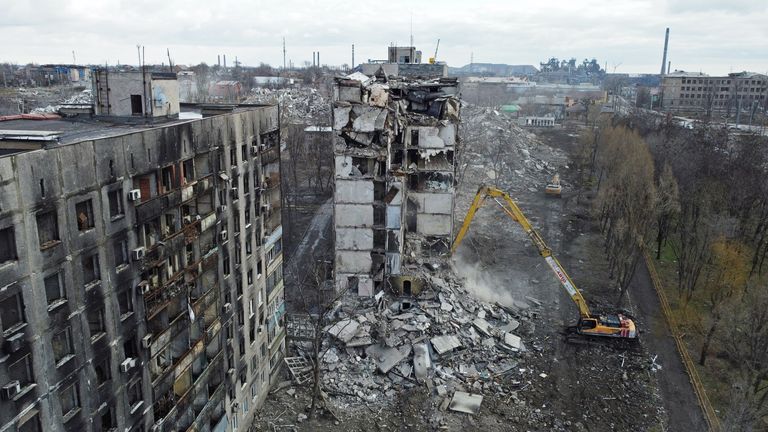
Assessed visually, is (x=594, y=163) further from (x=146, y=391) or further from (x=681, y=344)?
(x=146, y=391)

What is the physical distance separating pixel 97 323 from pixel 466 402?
15.9 meters

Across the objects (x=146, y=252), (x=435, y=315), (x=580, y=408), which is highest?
(x=146, y=252)

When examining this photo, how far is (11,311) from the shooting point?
10648 millimetres

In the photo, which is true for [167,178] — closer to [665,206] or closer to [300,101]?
[665,206]

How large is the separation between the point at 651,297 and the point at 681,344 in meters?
6.53

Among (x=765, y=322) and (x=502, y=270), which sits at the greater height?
(x=765, y=322)

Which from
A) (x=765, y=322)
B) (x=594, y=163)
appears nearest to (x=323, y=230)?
(x=765, y=322)

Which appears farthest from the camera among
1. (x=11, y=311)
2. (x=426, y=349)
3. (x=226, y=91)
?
(x=226, y=91)

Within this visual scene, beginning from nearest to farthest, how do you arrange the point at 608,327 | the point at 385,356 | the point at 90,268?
the point at 90,268 → the point at 385,356 → the point at 608,327

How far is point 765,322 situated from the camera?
80.6 ft

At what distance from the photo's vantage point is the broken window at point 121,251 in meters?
13.5

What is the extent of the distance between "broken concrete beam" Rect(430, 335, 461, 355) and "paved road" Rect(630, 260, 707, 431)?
9.23 meters

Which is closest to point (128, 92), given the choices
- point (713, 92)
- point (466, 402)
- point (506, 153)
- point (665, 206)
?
point (466, 402)

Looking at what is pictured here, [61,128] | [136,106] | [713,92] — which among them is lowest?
[61,128]
